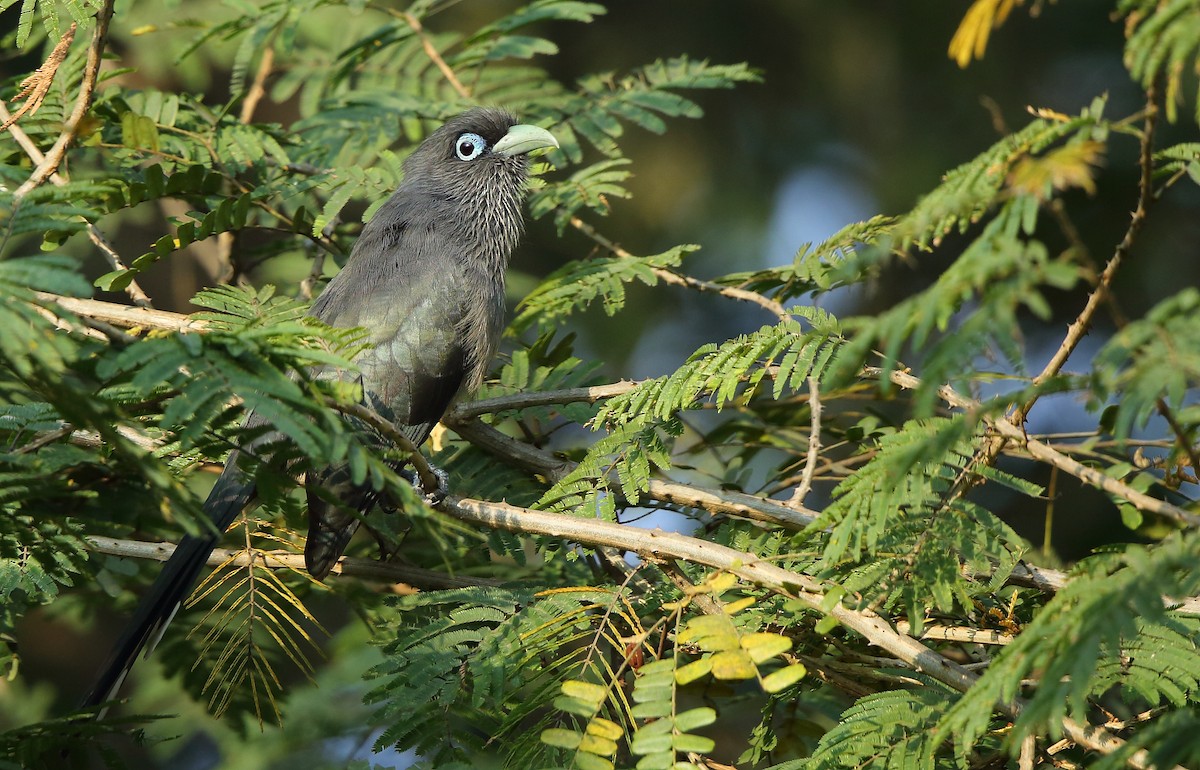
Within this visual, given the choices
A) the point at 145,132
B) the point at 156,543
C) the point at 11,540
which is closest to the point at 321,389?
the point at 11,540

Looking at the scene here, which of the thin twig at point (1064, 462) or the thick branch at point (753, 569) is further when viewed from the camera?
the thick branch at point (753, 569)

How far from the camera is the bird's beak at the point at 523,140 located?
4.91 metres

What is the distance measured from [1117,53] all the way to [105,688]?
266 inches

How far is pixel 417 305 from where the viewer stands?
15.4 feet

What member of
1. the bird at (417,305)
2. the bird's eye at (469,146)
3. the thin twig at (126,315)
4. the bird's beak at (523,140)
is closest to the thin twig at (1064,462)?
the bird at (417,305)

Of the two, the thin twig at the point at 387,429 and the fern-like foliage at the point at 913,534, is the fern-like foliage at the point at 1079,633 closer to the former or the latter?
the fern-like foliage at the point at 913,534

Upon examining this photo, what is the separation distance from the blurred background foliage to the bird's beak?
0.94m

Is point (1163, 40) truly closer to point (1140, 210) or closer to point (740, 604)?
point (1140, 210)

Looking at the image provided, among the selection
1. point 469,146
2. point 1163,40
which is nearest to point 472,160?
point 469,146

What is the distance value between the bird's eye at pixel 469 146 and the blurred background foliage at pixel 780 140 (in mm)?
840

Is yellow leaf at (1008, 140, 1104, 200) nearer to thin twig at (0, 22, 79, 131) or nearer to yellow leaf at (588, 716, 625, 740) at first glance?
yellow leaf at (588, 716, 625, 740)

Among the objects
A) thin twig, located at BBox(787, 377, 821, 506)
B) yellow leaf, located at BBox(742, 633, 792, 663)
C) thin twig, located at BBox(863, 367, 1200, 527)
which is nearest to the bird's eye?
thin twig, located at BBox(787, 377, 821, 506)

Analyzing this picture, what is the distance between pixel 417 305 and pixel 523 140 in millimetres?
1065

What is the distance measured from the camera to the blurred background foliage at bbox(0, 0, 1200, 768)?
625 centimetres
